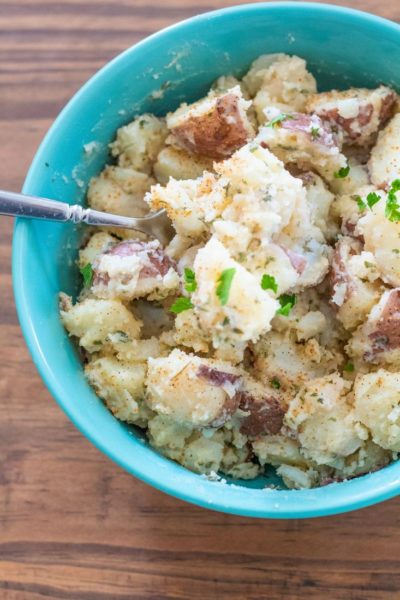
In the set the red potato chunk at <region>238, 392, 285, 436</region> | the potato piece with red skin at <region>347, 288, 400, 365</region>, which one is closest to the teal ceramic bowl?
the red potato chunk at <region>238, 392, 285, 436</region>

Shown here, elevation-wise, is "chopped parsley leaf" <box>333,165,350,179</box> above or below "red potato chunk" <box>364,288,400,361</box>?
above

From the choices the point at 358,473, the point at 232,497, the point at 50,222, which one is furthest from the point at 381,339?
the point at 50,222

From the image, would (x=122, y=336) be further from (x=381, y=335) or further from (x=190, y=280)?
(x=381, y=335)

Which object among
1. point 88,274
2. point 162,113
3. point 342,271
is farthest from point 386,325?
point 162,113

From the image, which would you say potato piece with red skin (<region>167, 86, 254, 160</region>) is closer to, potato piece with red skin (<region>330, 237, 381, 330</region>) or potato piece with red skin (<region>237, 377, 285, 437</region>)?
potato piece with red skin (<region>330, 237, 381, 330</region>)

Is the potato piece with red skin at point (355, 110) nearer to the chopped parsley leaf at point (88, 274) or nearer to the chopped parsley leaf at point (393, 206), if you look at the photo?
the chopped parsley leaf at point (393, 206)

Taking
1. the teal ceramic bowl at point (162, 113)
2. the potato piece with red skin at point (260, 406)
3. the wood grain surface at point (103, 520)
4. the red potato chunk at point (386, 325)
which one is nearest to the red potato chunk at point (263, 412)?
the potato piece with red skin at point (260, 406)
